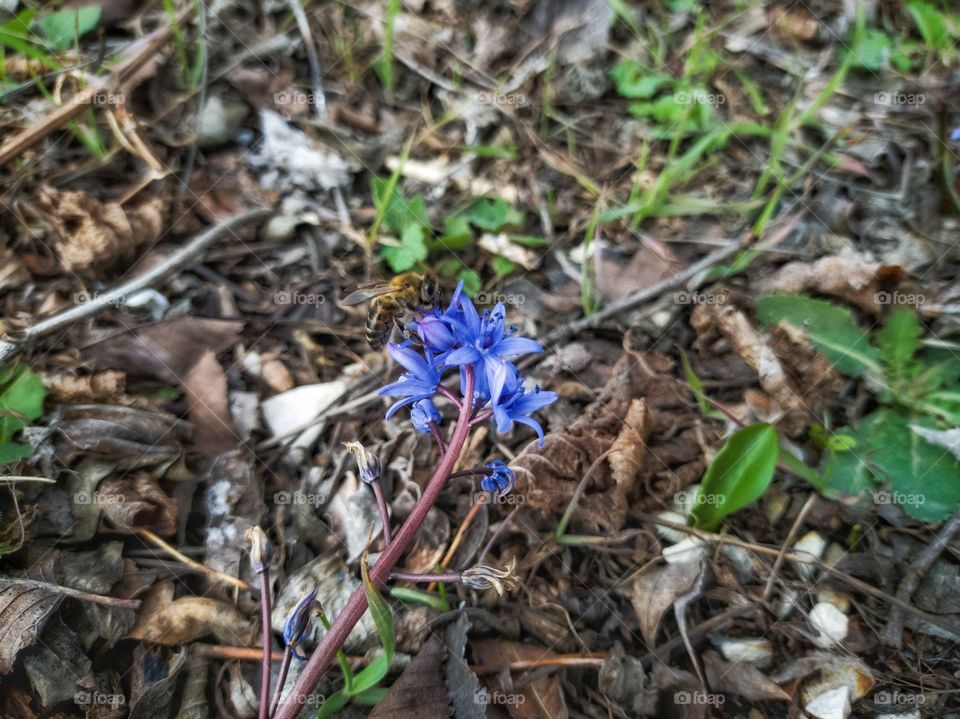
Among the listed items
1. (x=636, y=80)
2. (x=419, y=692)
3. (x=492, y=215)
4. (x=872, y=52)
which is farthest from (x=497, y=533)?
(x=872, y=52)

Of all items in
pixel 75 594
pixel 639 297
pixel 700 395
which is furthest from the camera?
pixel 639 297

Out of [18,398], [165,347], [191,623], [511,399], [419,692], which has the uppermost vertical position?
[511,399]

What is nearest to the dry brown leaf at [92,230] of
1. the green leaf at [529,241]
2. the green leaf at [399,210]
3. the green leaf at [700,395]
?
the green leaf at [399,210]

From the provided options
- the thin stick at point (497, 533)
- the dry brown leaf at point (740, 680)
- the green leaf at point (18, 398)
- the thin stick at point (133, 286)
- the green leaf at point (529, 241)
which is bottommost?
the dry brown leaf at point (740, 680)

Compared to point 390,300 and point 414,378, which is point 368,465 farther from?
point 390,300

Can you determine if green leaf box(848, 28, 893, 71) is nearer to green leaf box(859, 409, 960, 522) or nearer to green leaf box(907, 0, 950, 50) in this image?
green leaf box(907, 0, 950, 50)

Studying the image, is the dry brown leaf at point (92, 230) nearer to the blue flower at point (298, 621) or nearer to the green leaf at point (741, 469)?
the blue flower at point (298, 621)
